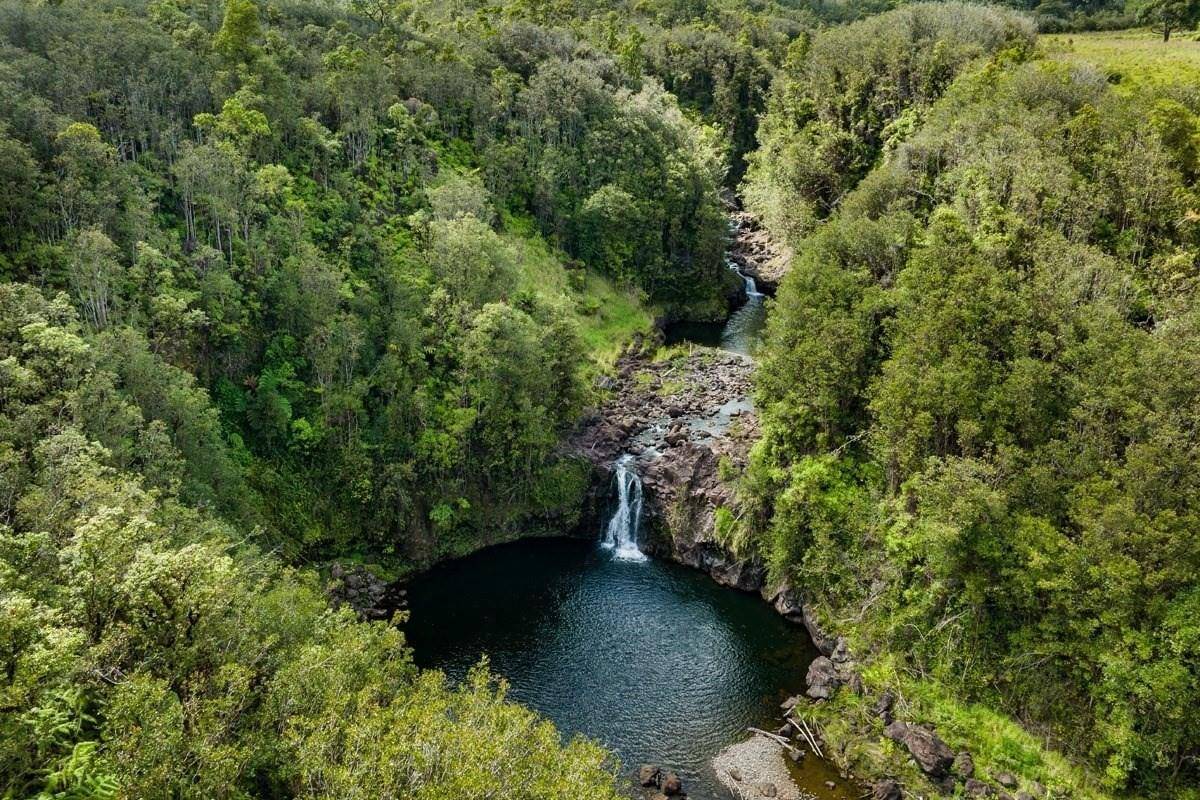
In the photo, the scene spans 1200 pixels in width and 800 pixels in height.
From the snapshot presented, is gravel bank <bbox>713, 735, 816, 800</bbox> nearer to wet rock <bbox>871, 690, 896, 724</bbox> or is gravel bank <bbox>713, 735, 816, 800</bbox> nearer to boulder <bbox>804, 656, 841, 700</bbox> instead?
boulder <bbox>804, 656, 841, 700</bbox>

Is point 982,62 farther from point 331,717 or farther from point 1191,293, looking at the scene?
point 331,717

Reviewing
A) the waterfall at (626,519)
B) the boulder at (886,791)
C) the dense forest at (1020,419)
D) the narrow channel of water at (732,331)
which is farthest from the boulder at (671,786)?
the narrow channel of water at (732,331)

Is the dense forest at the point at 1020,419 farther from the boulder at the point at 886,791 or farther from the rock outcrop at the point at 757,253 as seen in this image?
the rock outcrop at the point at 757,253

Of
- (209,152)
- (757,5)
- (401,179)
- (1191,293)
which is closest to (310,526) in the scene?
(209,152)

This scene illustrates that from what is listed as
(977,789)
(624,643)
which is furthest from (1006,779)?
(624,643)

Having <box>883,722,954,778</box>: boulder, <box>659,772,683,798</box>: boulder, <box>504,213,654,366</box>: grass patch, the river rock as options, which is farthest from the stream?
<box>504,213,654,366</box>: grass patch

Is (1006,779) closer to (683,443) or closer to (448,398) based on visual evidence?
(683,443)
